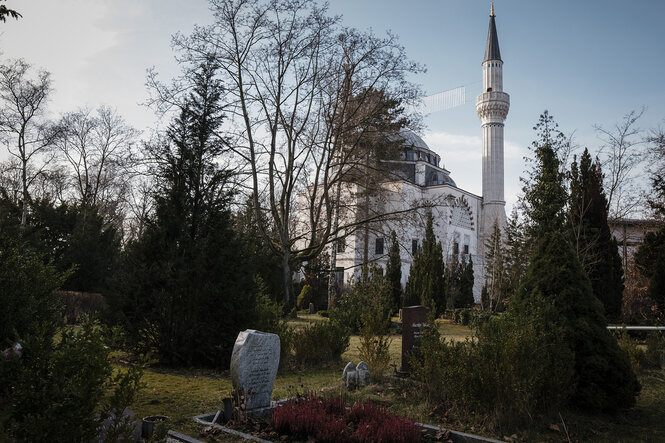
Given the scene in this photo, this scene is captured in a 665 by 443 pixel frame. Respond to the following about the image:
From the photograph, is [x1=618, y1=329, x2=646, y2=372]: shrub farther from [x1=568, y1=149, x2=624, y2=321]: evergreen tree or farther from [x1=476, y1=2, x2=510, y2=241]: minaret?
[x1=476, y1=2, x2=510, y2=241]: minaret

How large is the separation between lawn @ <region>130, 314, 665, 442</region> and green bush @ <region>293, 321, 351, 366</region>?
23.4 inches

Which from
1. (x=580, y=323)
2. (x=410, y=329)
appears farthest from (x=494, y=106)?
(x=580, y=323)

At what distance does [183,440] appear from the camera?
430 centimetres

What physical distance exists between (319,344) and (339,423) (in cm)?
460

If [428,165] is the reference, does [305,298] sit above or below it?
below

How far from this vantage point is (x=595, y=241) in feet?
53.8

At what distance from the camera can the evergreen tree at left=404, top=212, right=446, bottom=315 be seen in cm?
2331


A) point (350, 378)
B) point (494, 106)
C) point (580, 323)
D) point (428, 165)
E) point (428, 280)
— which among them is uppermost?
point (494, 106)

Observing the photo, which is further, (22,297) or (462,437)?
(462,437)

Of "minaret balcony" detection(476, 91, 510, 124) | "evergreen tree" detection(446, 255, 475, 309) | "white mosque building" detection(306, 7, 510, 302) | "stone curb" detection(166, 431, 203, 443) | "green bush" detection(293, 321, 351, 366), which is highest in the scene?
"minaret balcony" detection(476, 91, 510, 124)

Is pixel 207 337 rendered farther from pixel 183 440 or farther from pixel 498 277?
pixel 498 277

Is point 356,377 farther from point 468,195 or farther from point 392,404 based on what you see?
point 468,195

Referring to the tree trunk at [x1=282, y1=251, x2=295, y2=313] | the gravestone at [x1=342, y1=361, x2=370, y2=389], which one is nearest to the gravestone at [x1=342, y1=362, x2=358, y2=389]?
the gravestone at [x1=342, y1=361, x2=370, y2=389]

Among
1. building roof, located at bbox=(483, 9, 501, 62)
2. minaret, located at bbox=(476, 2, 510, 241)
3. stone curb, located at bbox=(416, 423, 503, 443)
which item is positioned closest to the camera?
stone curb, located at bbox=(416, 423, 503, 443)
